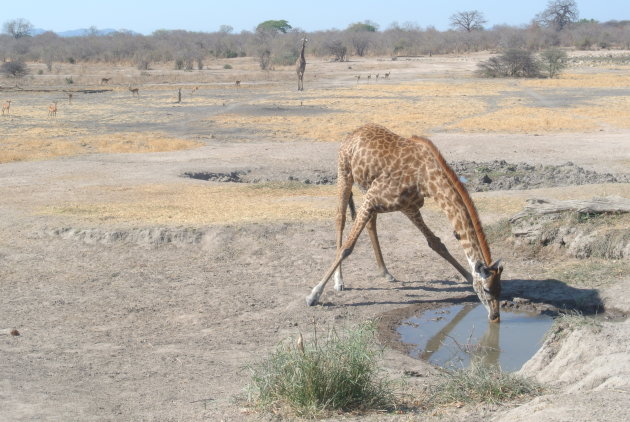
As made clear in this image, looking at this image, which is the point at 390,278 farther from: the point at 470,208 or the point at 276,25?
the point at 276,25

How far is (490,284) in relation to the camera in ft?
25.9

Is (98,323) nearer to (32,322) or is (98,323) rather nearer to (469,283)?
(32,322)

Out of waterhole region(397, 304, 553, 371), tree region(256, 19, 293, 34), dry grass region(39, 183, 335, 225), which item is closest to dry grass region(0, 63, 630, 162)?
dry grass region(39, 183, 335, 225)

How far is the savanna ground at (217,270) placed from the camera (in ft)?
20.7

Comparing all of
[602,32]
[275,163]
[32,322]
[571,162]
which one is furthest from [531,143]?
[602,32]

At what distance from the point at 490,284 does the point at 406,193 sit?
1433 mm

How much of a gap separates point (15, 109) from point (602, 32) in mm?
72021

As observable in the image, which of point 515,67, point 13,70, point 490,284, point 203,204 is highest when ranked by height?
point 515,67

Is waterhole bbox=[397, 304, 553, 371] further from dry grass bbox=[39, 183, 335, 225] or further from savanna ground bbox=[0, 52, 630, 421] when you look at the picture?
dry grass bbox=[39, 183, 335, 225]

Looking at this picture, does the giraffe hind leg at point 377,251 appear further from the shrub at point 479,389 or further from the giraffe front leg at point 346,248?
the shrub at point 479,389

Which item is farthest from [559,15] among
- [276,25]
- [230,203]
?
[230,203]

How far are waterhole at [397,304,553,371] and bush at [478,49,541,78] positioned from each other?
42.4 metres

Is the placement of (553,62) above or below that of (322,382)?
above

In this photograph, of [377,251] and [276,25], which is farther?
[276,25]
